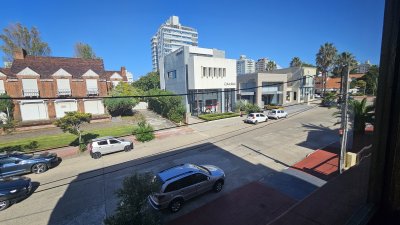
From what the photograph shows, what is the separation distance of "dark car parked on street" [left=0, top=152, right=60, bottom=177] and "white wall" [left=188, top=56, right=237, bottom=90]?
2218 centimetres

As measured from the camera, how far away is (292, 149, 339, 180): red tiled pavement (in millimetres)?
12993

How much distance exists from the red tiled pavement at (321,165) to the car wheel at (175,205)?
26.9ft

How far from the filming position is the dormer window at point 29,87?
32.5 meters

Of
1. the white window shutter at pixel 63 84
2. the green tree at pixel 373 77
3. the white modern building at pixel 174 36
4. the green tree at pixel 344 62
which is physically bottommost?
the green tree at pixel 373 77

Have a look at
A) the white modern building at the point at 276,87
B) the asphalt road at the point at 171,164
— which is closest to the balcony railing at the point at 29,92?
the asphalt road at the point at 171,164

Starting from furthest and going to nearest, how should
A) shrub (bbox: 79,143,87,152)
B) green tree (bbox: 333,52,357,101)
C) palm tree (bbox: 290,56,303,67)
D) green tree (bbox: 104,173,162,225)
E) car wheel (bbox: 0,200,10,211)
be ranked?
palm tree (bbox: 290,56,303,67), shrub (bbox: 79,143,87,152), car wheel (bbox: 0,200,10,211), green tree (bbox: 104,173,162,225), green tree (bbox: 333,52,357,101)

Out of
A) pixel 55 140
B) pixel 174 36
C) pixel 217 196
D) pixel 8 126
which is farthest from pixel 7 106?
pixel 174 36

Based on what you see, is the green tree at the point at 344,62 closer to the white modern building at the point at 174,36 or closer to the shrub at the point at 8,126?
the shrub at the point at 8,126

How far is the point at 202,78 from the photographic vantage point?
115ft

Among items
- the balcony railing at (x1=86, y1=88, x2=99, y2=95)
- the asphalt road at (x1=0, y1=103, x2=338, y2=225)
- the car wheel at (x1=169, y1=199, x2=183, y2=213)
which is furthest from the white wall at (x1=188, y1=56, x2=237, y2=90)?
the car wheel at (x1=169, y1=199, x2=183, y2=213)

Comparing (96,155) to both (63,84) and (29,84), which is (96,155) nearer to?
(63,84)

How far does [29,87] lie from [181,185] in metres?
34.1

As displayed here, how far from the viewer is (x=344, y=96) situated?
446 inches

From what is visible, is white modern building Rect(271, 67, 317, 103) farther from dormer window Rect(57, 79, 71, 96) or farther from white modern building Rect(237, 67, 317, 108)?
dormer window Rect(57, 79, 71, 96)
